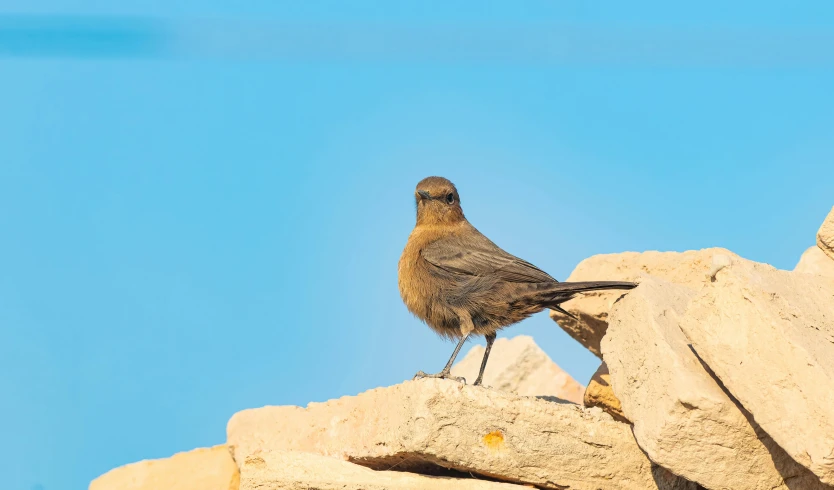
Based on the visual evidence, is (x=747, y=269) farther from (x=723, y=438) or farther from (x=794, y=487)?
(x=794, y=487)

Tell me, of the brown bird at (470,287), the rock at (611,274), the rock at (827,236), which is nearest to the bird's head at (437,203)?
the brown bird at (470,287)

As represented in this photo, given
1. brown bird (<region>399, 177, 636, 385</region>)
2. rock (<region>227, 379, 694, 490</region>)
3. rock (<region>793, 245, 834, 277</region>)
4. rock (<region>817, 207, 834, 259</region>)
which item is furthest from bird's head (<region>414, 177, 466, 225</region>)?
rock (<region>817, 207, 834, 259</region>)

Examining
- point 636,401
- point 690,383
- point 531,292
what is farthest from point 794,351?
point 531,292

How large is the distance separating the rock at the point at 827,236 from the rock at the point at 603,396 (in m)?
2.07

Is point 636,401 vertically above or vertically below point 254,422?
below

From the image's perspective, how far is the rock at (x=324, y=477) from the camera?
6.70 meters

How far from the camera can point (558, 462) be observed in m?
6.77

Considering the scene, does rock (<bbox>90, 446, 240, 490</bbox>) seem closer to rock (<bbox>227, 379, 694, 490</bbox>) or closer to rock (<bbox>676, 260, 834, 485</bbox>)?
rock (<bbox>227, 379, 694, 490</bbox>)

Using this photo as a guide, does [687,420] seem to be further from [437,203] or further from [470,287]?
[437,203]

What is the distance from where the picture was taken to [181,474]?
8.91 metres

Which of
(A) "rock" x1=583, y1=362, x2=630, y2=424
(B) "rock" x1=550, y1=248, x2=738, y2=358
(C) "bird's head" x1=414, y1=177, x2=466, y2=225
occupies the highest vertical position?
(C) "bird's head" x1=414, y1=177, x2=466, y2=225

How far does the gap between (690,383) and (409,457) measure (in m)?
2.11

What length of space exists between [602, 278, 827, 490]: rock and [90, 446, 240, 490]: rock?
13.1 ft

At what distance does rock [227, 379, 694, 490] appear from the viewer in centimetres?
652
